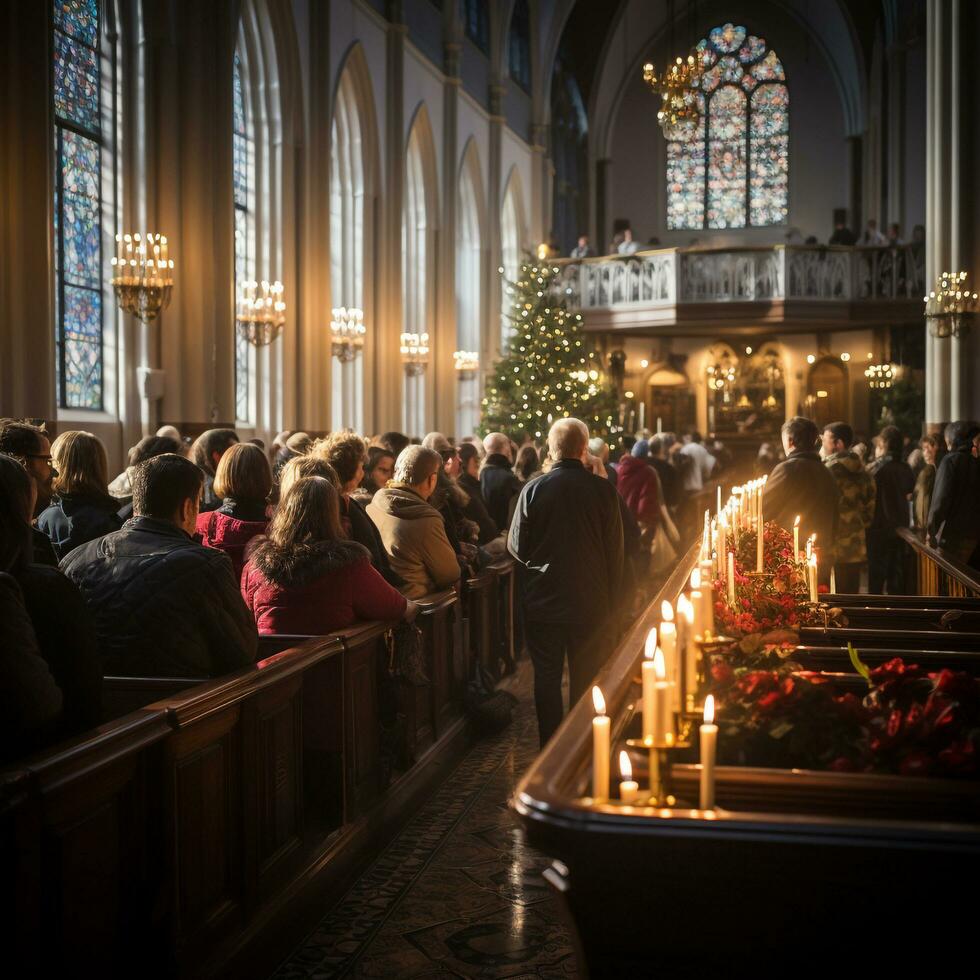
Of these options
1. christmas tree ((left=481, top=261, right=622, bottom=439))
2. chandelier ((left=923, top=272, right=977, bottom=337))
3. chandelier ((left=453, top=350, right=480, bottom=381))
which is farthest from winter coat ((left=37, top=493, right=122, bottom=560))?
chandelier ((left=453, top=350, right=480, bottom=381))

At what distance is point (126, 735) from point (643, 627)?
1718mm

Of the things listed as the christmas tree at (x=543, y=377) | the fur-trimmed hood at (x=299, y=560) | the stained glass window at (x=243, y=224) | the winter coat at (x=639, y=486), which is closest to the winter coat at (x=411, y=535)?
the fur-trimmed hood at (x=299, y=560)

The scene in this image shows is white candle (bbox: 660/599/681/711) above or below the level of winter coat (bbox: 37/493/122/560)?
below

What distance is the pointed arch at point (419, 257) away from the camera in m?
22.9

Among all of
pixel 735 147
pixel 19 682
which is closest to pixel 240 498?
pixel 19 682

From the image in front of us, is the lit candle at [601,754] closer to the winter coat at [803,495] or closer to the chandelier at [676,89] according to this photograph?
the winter coat at [803,495]

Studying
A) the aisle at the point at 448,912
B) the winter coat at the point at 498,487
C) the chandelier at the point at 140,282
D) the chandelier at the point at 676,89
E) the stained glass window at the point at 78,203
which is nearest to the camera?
the aisle at the point at 448,912

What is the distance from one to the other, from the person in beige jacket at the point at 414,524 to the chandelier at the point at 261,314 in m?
8.99

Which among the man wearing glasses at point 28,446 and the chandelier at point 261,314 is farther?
the chandelier at point 261,314

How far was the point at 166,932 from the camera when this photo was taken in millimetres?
3279

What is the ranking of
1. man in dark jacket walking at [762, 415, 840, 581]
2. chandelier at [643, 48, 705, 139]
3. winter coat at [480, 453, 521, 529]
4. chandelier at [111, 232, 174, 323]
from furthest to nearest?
chandelier at [643, 48, 705, 139] < chandelier at [111, 232, 174, 323] < winter coat at [480, 453, 521, 529] < man in dark jacket walking at [762, 415, 840, 581]

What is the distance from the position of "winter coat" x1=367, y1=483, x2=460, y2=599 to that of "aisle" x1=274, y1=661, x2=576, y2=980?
3.95ft

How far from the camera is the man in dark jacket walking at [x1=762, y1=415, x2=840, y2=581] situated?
7414mm

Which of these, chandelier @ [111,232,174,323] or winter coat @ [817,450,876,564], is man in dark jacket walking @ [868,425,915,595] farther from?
chandelier @ [111,232,174,323]
